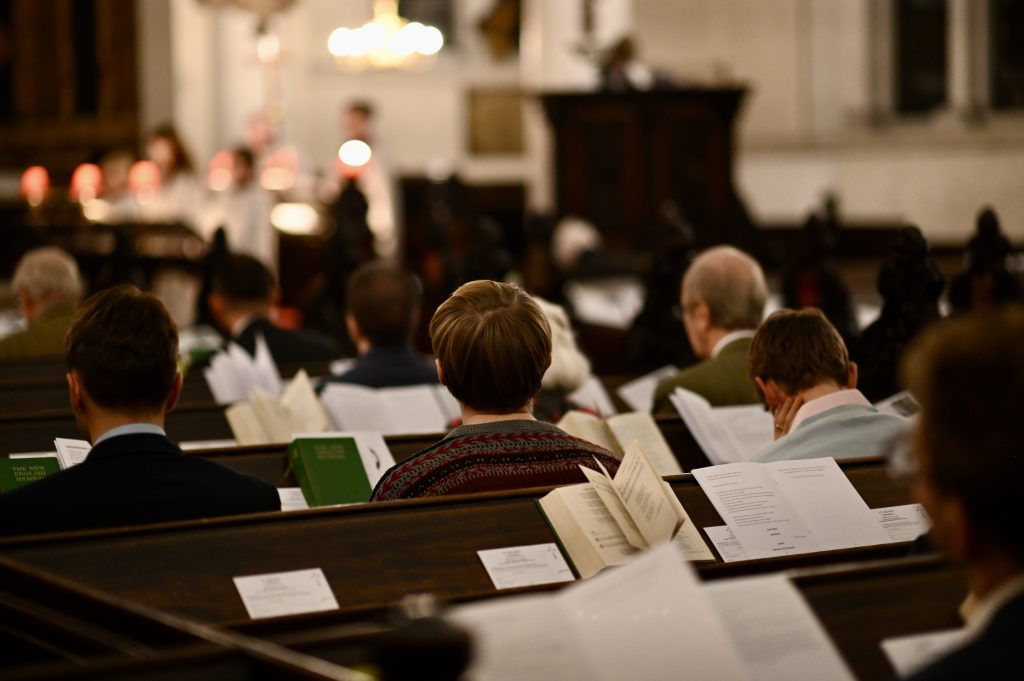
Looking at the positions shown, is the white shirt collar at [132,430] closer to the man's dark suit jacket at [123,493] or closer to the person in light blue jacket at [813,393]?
the man's dark suit jacket at [123,493]

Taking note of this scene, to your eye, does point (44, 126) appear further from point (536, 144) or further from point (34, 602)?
point (34, 602)

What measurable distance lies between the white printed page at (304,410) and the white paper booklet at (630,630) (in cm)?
251

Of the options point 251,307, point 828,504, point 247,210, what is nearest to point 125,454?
point 828,504

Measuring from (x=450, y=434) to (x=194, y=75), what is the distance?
1248cm

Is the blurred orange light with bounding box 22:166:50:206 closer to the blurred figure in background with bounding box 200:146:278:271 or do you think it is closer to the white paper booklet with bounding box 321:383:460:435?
the blurred figure in background with bounding box 200:146:278:271

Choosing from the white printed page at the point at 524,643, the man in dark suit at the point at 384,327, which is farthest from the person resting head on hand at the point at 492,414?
the man in dark suit at the point at 384,327

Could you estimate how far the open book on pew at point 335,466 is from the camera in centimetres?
365

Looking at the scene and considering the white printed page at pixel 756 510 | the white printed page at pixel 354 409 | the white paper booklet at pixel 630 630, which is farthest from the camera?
the white printed page at pixel 354 409

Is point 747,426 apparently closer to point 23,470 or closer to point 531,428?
point 531,428

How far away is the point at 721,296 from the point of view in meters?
4.66

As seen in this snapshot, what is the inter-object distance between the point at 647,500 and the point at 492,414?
18.0 inches

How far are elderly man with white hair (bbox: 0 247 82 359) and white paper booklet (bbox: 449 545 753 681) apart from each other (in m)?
4.09

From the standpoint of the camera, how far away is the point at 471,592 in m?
2.65

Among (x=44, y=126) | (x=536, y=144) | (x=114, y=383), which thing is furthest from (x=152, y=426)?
(x=44, y=126)
